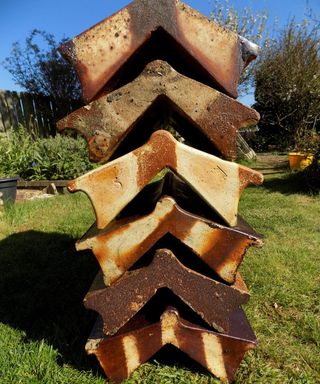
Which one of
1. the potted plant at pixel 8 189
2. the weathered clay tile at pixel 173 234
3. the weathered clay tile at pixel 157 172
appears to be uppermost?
the weathered clay tile at pixel 157 172

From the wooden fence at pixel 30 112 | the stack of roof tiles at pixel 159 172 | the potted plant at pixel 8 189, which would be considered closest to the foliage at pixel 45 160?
the potted plant at pixel 8 189

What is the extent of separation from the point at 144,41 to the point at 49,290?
1985mm

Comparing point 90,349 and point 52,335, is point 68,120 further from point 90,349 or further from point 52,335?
point 52,335

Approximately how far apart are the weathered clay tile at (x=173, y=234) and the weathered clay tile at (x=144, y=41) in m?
0.58

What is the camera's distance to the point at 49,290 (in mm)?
2807

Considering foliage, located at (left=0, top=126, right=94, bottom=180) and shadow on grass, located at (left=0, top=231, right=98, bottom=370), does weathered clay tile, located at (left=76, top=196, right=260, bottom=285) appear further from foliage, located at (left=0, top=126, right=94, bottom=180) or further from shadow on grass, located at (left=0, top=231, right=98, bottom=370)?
foliage, located at (left=0, top=126, right=94, bottom=180)

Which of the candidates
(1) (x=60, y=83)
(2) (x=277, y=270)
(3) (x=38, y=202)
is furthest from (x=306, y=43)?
(2) (x=277, y=270)

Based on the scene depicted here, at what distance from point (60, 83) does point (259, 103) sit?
7.46m

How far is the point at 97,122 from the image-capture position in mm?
1614

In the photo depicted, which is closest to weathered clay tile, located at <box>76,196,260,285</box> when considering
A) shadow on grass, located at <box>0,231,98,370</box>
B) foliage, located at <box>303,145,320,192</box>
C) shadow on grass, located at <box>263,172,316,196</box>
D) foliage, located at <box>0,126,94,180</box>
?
shadow on grass, located at <box>0,231,98,370</box>

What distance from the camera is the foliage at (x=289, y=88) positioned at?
1267 cm

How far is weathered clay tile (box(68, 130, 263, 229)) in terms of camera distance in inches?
62.3

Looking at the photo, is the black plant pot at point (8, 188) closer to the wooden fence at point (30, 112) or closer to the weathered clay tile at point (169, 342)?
the wooden fence at point (30, 112)

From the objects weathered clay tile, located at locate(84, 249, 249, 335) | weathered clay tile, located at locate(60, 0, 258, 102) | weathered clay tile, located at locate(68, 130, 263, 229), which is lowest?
weathered clay tile, located at locate(84, 249, 249, 335)
